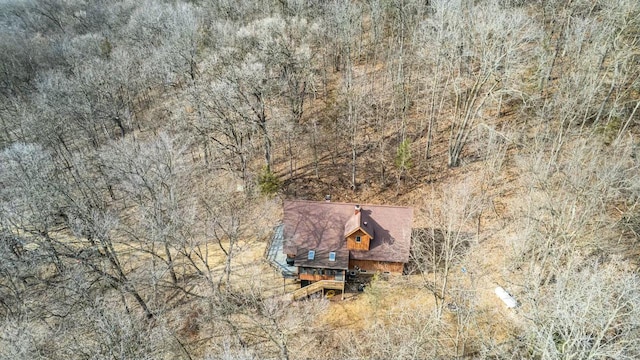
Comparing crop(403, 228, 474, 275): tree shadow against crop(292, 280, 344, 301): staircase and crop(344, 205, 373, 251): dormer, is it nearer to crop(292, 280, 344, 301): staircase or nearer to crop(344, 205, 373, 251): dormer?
crop(344, 205, 373, 251): dormer

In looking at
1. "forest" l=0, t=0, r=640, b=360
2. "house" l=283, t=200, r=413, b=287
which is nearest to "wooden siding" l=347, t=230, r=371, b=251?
"house" l=283, t=200, r=413, b=287

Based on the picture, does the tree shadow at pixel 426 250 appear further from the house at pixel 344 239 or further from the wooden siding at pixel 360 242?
the wooden siding at pixel 360 242

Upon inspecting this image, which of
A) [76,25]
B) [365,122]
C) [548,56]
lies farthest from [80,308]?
[76,25]

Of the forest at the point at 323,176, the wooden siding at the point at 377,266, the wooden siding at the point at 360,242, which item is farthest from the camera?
the wooden siding at the point at 377,266

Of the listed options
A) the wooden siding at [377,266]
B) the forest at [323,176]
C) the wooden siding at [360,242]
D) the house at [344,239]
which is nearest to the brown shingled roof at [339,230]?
the house at [344,239]

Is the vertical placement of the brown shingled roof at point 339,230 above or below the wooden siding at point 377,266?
above

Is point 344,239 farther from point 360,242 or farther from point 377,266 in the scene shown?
point 377,266

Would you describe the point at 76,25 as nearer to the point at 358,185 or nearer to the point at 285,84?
the point at 285,84

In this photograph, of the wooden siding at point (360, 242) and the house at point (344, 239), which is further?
the house at point (344, 239)
